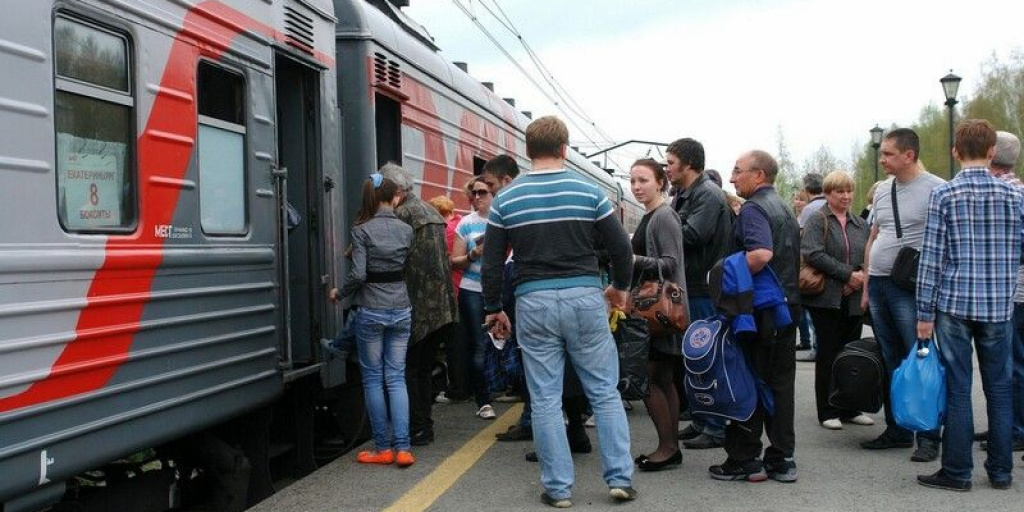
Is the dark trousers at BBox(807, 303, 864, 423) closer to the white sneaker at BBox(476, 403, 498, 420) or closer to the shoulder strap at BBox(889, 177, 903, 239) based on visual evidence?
the shoulder strap at BBox(889, 177, 903, 239)

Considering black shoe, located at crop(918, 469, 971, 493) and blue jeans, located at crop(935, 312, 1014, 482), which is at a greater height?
blue jeans, located at crop(935, 312, 1014, 482)

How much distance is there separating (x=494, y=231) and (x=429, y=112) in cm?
385

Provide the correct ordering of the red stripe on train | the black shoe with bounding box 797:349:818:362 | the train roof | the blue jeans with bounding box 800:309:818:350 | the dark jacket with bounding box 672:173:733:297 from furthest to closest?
the blue jeans with bounding box 800:309:818:350 < the black shoe with bounding box 797:349:818:362 < the train roof < the dark jacket with bounding box 672:173:733:297 < the red stripe on train

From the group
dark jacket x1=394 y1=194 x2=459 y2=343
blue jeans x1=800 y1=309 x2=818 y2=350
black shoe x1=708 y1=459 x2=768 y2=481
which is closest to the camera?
black shoe x1=708 y1=459 x2=768 y2=481

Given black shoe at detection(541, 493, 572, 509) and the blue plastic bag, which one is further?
the blue plastic bag

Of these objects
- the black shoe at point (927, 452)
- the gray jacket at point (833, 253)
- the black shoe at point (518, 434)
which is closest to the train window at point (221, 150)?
the black shoe at point (518, 434)

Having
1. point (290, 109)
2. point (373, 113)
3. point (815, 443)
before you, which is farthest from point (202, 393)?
point (815, 443)

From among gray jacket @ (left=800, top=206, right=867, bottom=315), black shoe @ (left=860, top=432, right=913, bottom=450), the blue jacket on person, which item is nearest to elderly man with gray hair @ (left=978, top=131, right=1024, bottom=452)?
black shoe @ (left=860, top=432, right=913, bottom=450)

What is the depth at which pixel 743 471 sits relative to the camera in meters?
5.57

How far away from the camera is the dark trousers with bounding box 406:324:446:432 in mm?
6688

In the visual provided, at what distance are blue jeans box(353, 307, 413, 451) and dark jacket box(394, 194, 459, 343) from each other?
421 millimetres

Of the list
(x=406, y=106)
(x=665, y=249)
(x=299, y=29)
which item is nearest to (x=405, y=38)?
(x=406, y=106)

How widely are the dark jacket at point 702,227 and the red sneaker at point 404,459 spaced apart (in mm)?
1840

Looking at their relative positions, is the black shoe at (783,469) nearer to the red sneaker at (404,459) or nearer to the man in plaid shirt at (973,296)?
the man in plaid shirt at (973,296)
